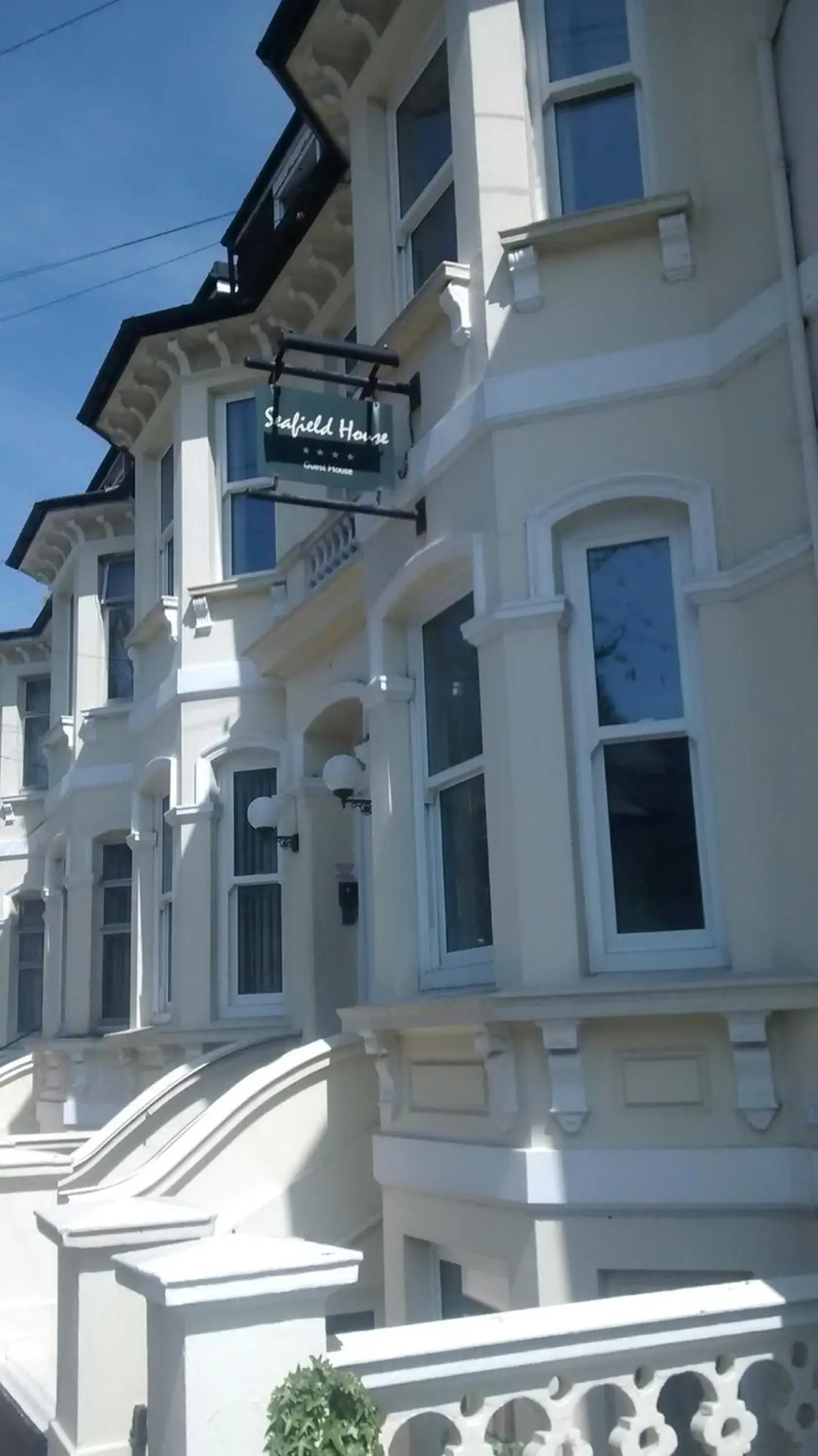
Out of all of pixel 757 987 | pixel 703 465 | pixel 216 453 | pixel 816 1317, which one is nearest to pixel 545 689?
pixel 703 465

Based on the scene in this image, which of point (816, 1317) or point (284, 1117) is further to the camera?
point (284, 1117)

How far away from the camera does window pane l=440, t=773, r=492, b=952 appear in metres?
6.64

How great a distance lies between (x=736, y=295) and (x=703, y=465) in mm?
787

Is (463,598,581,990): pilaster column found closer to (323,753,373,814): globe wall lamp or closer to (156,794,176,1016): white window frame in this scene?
(323,753,373,814): globe wall lamp

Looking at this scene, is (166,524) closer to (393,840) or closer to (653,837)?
(393,840)

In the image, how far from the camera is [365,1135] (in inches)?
303

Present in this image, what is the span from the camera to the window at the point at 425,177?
7.54 metres

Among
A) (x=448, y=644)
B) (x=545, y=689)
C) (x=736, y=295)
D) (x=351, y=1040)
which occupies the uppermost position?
(x=736, y=295)

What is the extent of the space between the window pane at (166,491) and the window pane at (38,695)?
22.7 feet

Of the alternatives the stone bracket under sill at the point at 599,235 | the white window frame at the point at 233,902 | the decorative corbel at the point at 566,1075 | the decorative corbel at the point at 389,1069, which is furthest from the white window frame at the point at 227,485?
the decorative corbel at the point at 566,1075

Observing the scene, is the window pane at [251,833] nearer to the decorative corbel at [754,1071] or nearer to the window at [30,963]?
the decorative corbel at [754,1071]

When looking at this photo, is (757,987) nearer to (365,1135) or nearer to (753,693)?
(753,693)

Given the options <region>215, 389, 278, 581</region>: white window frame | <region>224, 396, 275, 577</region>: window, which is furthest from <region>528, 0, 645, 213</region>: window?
<region>224, 396, 275, 577</region>: window

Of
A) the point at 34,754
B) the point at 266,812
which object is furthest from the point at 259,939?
the point at 34,754
